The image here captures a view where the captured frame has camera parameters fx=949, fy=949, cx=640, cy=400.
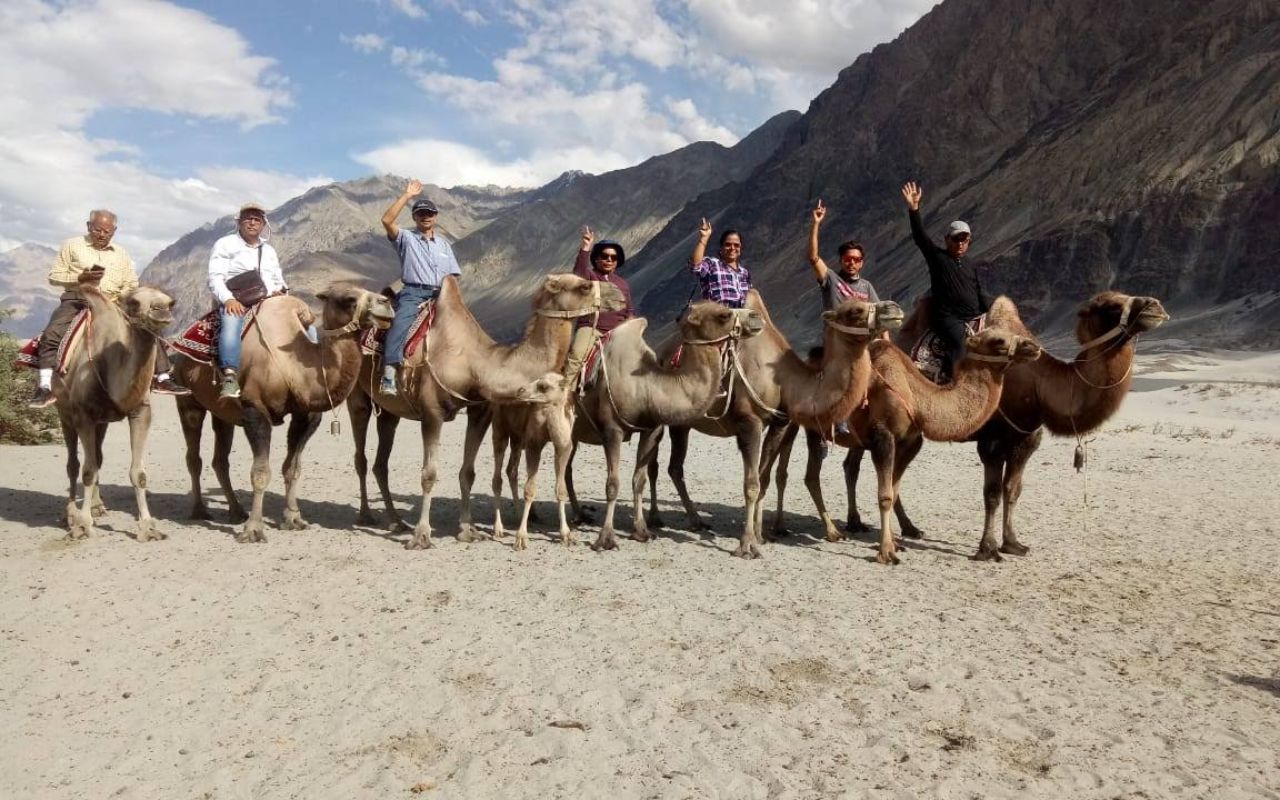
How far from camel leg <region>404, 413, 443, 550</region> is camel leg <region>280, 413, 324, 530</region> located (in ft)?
4.49

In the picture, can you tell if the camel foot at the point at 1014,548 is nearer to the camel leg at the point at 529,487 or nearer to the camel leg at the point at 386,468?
the camel leg at the point at 529,487

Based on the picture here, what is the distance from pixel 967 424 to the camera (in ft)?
27.4

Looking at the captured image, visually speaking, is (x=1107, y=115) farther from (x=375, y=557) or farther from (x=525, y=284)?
(x=525, y=284)

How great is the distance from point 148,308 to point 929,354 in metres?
7.37

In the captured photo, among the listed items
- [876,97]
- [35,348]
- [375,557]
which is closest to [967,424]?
[375,557]

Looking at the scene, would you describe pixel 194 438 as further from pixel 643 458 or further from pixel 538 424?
pixel 643 458

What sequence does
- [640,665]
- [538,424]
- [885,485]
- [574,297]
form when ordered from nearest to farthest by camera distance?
[640,665] < [574,297] < [885,485] < [538,424]

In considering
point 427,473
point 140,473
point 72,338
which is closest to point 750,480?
point 427,473

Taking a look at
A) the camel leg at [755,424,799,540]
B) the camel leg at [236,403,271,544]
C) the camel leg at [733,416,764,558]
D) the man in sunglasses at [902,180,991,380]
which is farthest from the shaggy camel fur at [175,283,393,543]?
the man in sunglasses at [902,180,991,380]

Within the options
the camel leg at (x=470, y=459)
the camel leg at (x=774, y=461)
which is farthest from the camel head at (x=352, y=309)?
the camel leg at (x=774, y=461)

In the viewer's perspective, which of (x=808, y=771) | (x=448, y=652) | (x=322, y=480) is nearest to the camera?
(x=808, y=771)

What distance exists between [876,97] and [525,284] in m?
61.8

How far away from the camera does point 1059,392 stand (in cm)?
846

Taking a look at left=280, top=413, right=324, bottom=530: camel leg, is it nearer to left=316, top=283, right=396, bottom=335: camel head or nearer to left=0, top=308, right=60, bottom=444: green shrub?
left=316, top=283, right=396, bottom=335: camel head
